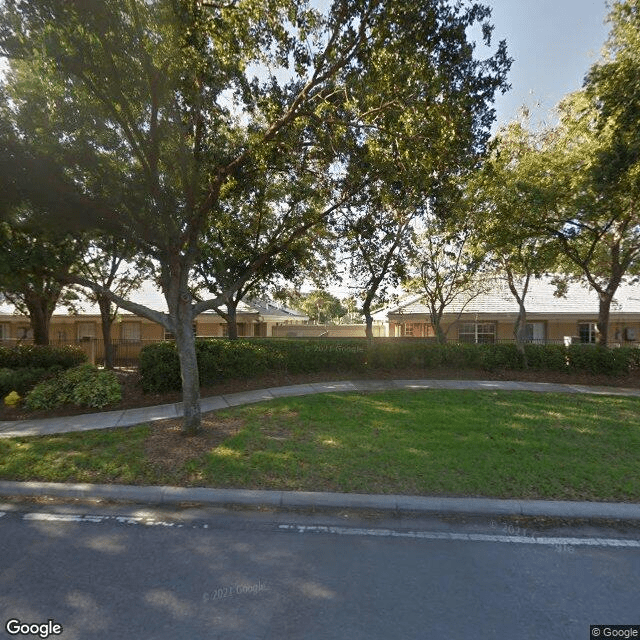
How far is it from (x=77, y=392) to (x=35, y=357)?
4800 mm

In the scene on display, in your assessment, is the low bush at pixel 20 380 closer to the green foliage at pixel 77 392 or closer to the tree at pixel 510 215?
the green foliage at pixel 77 392

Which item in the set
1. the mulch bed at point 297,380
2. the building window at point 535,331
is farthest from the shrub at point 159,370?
the building window at point 535,331

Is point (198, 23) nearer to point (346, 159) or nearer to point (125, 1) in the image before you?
point (125, 1)

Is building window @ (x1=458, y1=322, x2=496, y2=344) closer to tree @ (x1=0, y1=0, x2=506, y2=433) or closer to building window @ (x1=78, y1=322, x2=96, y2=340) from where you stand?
tree @ (x1=0, y1=0, x2=506, y2=433)

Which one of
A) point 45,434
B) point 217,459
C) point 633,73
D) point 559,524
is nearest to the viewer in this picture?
point 559,524

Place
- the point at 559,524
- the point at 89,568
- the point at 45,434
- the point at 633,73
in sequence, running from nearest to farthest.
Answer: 1. the point at 89,568
2. the point at 559,524
3. the point at 45,434
4. the point at 633,73

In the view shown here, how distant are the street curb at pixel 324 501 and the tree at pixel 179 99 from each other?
197cm

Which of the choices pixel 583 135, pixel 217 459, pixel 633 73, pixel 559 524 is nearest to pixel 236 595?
pixel 217 459

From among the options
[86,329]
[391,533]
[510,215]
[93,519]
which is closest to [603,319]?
[510,215]

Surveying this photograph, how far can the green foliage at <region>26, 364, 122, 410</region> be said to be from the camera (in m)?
8.98

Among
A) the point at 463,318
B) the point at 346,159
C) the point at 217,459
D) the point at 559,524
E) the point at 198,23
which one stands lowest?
the point at 559,524

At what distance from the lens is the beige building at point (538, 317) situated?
2073cm

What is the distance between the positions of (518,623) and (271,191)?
11199 mm

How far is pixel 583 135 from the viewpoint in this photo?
11633 millimetres
